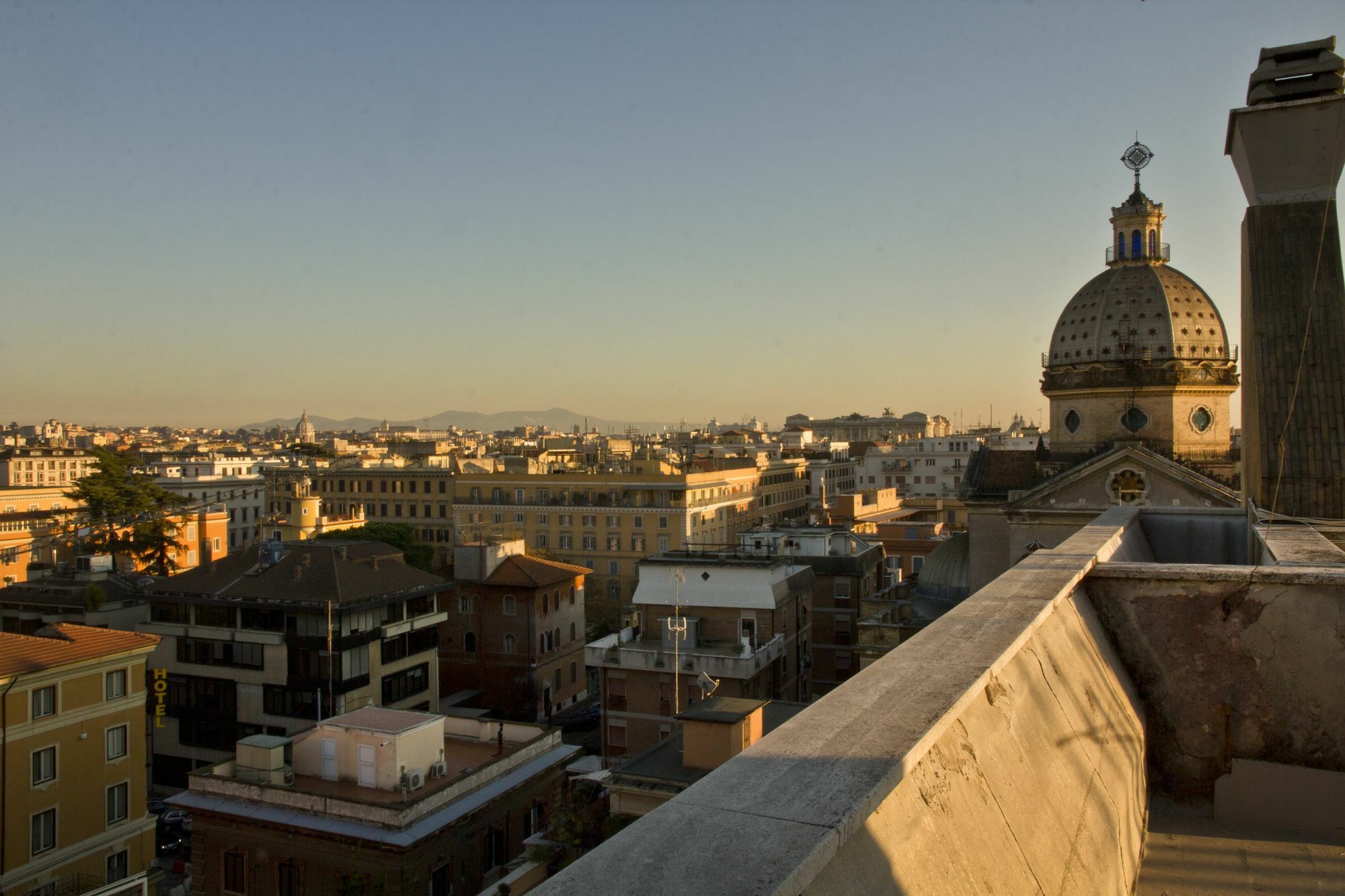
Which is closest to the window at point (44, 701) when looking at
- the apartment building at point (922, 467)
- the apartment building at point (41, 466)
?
the apartment building at point (922, 467)

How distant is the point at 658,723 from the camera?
71.3 ft

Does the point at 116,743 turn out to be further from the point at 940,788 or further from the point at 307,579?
the point at 940,788

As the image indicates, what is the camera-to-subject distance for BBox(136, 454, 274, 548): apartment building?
61219 mm

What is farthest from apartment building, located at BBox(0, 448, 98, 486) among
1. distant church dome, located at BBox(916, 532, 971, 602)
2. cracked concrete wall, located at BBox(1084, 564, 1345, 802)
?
cracked concrete wall, located at BBox(1084, 564, 1345, 802)

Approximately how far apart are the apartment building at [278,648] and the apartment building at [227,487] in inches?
1298

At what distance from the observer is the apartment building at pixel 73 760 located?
15.4 meters

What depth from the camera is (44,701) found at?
1609 centimetres

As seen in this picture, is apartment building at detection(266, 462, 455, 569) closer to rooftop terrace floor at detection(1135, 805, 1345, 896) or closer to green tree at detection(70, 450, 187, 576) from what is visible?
green tree at detection(70, 450, 187, 576)

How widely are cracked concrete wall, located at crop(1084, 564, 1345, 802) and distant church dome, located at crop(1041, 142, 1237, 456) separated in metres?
29.8

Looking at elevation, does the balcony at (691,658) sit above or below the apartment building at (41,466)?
below

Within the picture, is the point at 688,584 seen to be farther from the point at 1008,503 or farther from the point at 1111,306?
the point at 1111,306

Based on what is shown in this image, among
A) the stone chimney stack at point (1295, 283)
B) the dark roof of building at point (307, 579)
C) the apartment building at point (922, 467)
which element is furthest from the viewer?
the apartment building at point (922, 467)

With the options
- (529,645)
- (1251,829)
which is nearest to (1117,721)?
(1251,829)

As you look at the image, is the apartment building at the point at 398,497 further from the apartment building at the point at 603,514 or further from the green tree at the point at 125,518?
the green tree at the point at 125,518
